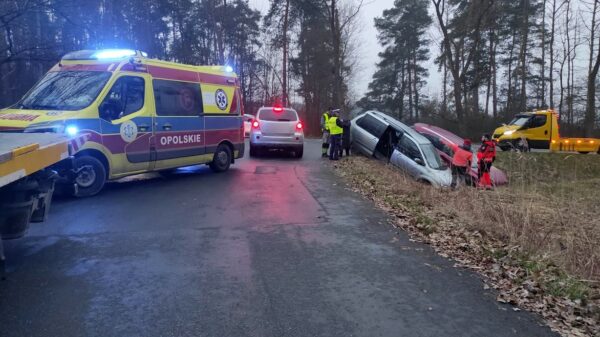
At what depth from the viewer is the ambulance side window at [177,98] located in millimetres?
9859

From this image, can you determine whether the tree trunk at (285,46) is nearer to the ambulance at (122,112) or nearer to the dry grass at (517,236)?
the ambulance at (122,112)

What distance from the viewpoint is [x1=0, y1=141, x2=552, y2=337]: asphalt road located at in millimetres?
3764

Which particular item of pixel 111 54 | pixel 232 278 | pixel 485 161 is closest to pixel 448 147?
pixel 485 161

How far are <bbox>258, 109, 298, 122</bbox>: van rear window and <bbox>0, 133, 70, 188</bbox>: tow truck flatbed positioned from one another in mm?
10644

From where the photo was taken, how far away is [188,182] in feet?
35.0

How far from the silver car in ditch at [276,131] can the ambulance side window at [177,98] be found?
4664mm

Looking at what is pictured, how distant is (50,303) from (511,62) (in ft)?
153

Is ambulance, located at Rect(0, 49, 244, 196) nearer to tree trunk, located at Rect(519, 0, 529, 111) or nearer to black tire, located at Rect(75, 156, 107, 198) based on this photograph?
black tire, located at Rect(75, 156, 107, 198)

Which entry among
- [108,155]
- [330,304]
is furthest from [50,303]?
[108,155]

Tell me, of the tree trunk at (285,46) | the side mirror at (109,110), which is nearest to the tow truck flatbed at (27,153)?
the side mirror at (109,110)

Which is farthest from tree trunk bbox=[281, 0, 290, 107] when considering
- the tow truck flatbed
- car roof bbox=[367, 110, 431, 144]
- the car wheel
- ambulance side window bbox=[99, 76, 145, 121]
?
the tow truck flatbed

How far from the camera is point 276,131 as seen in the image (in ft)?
51.6

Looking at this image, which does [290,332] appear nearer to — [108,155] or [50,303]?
[50,303]

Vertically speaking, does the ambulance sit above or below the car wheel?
above
